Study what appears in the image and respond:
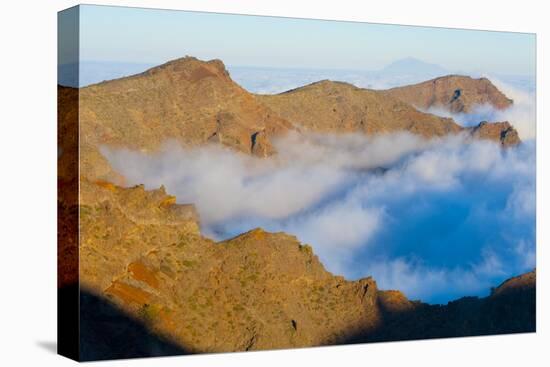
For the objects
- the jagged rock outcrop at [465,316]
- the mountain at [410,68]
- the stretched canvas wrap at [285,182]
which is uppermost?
the mountain at [410,68]

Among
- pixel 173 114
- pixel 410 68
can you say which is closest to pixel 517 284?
pixel 410 68

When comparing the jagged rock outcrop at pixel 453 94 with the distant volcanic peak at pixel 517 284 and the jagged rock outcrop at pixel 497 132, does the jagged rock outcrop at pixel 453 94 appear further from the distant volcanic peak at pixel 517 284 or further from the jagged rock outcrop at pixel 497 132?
the distant volcanic peak at pixel 517 284

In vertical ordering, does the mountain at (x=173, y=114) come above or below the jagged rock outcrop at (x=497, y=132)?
above

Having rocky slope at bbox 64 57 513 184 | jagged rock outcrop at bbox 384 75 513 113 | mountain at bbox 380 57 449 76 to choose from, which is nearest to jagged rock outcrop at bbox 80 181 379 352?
rocky slope at bbox 64 57 513 184

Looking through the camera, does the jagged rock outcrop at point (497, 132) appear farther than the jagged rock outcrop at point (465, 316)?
Yes

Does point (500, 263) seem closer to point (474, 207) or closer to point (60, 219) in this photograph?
point (474, 207)

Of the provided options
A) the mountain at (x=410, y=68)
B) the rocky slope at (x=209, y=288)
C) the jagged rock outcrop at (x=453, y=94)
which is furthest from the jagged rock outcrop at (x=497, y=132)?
the rocky slope at (x=209, y=288)
